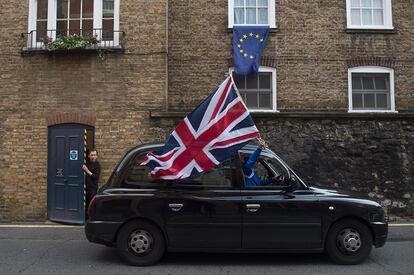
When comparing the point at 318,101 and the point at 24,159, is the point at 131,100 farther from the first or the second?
the point at 318,101

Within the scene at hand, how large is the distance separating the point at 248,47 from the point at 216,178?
644cm

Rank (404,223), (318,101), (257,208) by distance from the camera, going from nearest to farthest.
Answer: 1. (257,208)
2. (404,223)
3. (318,101)

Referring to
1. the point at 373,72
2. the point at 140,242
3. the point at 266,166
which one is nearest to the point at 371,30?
the point at 373,72

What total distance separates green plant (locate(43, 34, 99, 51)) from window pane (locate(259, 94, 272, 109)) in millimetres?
4677

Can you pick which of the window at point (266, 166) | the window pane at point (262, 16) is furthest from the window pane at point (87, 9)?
the window at point (266, 166)

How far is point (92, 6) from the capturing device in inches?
470

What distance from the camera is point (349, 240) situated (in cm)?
702

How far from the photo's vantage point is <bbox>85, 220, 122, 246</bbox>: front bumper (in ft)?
23.0

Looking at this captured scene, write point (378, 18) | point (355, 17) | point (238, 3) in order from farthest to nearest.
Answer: point (378, 18)
point (355, 17)
point (238, 3)

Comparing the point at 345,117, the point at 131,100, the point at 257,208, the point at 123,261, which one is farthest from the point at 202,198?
the point at 345,117

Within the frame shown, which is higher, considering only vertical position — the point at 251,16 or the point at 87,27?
the point at 251,16

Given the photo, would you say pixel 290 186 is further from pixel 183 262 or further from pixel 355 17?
pixel 355 17

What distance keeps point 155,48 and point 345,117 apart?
16.6 feet

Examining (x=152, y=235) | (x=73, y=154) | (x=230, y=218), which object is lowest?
(x=152, y=235)
